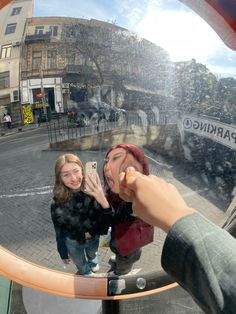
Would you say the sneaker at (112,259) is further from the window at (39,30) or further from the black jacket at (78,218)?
the window at (39,30)

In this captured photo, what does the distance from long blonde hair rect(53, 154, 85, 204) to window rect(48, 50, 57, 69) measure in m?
0.26

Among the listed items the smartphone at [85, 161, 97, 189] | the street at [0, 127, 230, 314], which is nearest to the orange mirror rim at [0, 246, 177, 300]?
the street at [0, 127, 230, 314]

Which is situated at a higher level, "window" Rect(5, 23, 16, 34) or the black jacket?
"window" Rect(5, 23, 16, 34)

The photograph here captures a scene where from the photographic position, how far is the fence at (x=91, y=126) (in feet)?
3.60

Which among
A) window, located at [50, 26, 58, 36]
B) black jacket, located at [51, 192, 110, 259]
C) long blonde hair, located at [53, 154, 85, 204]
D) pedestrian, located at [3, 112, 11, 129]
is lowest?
black jacket, located at [51, 192, 110, 259]

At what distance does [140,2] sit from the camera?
1.06m

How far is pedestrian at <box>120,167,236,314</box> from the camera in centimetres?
61

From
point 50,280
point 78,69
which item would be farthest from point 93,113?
point 50,280

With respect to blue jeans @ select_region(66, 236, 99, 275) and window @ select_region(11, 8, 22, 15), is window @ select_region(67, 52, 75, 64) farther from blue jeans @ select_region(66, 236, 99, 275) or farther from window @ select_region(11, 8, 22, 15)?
blue jeans @ select_region(66, 236, 99, 275)

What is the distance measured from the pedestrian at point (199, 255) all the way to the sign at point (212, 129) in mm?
464

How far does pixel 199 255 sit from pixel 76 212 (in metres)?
0.62

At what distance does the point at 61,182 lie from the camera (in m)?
1.14

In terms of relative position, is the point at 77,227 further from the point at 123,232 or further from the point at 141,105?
the point at 141,105

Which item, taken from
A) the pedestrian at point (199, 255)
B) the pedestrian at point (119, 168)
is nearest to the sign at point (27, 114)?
the pedestrian at point (119, 168)
